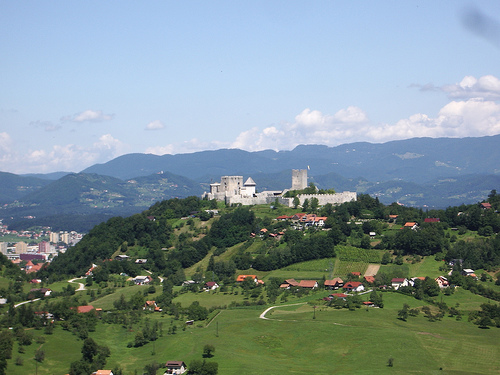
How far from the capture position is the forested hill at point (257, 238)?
95562 mm

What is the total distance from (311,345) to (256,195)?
7518 centimetres

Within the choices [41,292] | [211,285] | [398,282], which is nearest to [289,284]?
[211,285]

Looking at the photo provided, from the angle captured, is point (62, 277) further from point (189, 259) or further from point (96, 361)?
point (96, 361)

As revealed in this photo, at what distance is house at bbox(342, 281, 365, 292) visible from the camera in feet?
266

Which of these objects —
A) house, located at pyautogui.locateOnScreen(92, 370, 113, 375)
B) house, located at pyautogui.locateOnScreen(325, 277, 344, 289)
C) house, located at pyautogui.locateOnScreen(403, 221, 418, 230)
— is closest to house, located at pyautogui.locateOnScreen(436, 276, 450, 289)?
house, located at pyautogui.locateOnScreen(325, 277, 344, 289)

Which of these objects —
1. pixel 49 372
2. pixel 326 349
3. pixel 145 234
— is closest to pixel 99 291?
pixel 145 234

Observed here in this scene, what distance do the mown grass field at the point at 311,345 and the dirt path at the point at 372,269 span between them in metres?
17.1

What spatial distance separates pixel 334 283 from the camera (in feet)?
277

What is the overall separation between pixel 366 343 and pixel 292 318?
11.1 meters

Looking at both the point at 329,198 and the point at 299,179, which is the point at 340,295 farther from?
the point at 299,179

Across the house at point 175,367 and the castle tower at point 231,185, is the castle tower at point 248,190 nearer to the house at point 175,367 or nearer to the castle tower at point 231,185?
the castle tower at point 231,185

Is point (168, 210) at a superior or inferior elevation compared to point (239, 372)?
superior

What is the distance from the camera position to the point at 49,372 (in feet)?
176

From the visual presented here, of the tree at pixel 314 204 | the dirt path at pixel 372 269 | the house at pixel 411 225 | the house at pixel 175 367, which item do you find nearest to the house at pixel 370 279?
the dirt path at pixel 372 269
